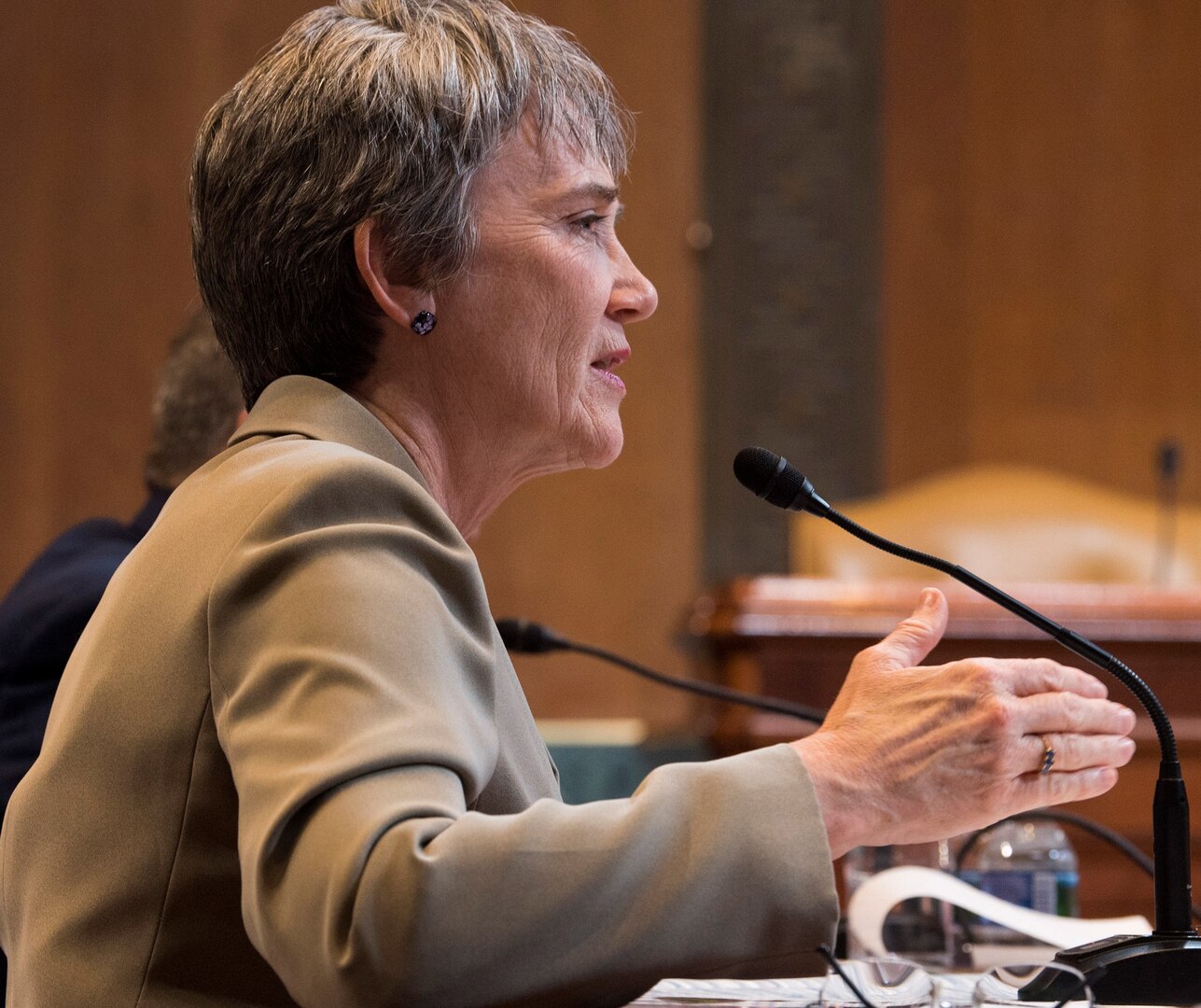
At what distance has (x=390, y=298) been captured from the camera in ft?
4.60

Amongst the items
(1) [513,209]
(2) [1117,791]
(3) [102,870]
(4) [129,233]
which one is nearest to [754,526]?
(4) [129,233]

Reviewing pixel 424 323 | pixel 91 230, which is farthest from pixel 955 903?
pixel 91 230

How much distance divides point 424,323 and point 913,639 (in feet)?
1.71

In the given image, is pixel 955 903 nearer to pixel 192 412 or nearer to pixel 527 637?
pixel 527 637

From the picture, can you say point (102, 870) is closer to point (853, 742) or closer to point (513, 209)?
point (853, 742)

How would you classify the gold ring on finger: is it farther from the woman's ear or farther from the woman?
the woman's ear

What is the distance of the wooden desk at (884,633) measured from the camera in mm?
3092

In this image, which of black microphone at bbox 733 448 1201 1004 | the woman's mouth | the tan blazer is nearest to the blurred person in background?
the woman's mouth

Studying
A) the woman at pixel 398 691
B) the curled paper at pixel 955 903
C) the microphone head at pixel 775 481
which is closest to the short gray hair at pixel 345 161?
the woman at pixel 398 691

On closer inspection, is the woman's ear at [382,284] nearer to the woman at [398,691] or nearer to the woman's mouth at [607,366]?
the woman at [398,691]

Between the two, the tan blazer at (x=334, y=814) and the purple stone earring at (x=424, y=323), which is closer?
the tan blazer at (x=334, y=814)

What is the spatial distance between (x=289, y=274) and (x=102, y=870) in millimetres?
547

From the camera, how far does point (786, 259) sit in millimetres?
5703

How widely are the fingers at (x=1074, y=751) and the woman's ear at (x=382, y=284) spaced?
646mm
